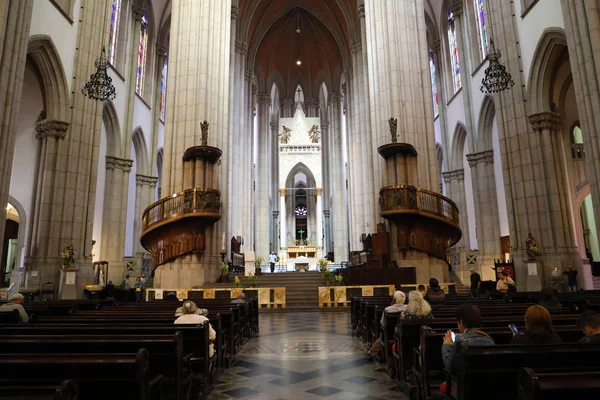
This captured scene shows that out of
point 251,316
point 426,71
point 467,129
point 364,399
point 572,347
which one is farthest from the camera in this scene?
point 467,129

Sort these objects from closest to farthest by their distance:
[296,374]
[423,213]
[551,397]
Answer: [551,397], [296,374], [423,213]

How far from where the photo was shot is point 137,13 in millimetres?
21781

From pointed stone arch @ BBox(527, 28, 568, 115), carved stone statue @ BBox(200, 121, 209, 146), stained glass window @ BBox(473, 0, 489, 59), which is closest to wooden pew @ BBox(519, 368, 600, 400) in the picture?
carved stone statue @ BBox(200, 121, 209, 146)

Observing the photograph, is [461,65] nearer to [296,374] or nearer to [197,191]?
[197,191]

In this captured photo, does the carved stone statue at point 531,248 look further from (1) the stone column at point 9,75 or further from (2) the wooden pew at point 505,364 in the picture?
(1) the stone column at point 9,75

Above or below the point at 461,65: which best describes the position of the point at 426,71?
below

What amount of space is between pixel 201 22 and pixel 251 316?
1211 cm

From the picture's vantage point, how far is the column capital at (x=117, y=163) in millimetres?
20109

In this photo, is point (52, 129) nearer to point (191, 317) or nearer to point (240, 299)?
point (240, 299)

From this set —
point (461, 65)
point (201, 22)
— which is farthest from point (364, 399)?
point (461, 65)

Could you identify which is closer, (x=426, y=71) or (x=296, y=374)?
(x=296, y=374)

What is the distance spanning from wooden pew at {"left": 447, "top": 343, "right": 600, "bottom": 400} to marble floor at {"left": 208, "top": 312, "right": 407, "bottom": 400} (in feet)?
6.57

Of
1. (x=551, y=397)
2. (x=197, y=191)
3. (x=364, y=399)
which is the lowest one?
(x=364, y=399)

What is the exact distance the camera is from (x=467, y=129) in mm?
21031
